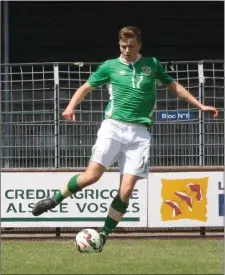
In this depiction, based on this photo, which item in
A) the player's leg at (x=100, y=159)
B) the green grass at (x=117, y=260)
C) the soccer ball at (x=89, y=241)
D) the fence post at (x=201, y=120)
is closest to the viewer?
the green grass at (x=117, y=260)

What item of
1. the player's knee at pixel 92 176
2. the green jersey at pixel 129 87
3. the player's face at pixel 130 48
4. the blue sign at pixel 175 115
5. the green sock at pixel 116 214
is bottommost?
the green sock at pixel 116 214

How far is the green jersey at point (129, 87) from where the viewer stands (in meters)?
9.97

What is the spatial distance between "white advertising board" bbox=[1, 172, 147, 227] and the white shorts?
14.3 feet

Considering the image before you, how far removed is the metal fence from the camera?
14.9 metres

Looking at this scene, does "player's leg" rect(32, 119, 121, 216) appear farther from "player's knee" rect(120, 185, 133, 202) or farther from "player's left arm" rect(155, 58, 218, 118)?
"player's left arm" rect(155, 58, 218, 118)

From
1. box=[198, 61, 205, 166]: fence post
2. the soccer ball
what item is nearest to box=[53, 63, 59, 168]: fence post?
box=[198, 61, 205, 166]: fence post

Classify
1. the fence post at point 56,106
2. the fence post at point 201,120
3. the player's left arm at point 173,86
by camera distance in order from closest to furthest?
1. the player's left arm at point 173,86
2. the fence post at point 201,120
3. the fence post at point 56,106

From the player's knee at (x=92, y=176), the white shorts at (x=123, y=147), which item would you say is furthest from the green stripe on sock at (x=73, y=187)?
the white shorts at (x=123, y=147)

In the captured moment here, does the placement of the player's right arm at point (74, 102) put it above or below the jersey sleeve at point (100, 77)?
below

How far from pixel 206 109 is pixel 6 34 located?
41.2 ft

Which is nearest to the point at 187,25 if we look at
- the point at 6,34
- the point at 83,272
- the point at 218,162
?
the point at 6,34

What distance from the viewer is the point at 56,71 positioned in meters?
14.8

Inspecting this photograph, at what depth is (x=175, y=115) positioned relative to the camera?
49.1 feet

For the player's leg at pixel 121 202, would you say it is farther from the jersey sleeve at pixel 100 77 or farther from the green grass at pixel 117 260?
the jersey sleeve at pixel 100 77
